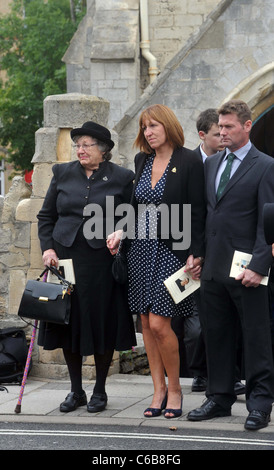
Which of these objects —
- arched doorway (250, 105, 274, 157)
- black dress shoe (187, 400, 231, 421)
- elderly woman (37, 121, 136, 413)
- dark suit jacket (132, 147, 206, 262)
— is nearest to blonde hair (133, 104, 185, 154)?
dark suit jacket (132, 147, 206, 262)

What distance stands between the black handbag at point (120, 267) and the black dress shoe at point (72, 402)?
2.91 feet

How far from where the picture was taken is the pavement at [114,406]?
6441mm

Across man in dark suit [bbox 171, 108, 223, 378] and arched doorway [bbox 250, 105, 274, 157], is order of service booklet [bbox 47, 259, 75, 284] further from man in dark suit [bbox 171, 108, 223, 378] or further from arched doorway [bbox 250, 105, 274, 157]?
arched doorway [bbox 250, 105, 274, 157]

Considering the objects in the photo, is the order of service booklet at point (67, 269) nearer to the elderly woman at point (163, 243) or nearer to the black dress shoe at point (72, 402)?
the elderly woman at point (163, 243)

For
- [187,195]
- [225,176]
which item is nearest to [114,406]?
[187,195]

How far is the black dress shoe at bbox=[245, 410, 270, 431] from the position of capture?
6206mm

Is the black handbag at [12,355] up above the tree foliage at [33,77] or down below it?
below

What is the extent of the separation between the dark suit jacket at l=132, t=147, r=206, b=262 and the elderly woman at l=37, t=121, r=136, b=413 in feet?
1.63

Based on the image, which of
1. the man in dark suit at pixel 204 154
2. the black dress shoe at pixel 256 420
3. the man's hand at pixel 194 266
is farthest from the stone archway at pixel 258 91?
the black dress shoe at pixel 256 420

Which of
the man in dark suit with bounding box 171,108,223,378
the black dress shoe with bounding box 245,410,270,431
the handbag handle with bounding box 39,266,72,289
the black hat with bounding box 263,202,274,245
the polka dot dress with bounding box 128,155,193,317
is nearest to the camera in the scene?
the black hat with bounding box 263,202,274,245

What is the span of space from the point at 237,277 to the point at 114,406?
55.5 inches

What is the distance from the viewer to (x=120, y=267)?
21.9 ft

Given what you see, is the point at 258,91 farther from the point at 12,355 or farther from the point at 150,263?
the point at 150,263
